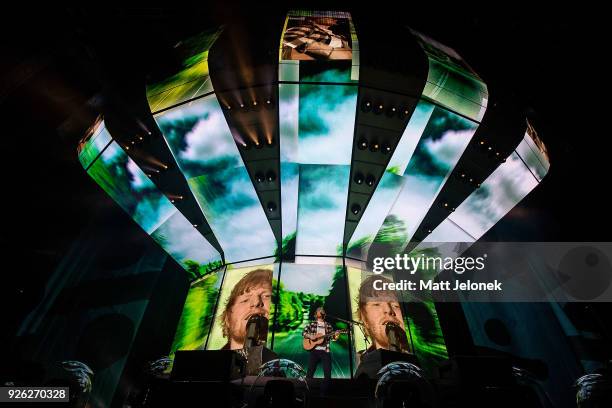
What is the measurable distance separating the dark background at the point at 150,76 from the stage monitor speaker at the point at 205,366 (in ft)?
12.1

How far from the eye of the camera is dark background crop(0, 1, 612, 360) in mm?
3822

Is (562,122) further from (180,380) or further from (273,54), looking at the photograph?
(180,380)

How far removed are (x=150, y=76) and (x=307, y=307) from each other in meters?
6.62

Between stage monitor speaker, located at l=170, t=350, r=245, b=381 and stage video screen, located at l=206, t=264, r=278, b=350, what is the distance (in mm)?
6375

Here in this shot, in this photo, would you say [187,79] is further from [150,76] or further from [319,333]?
[319,333]

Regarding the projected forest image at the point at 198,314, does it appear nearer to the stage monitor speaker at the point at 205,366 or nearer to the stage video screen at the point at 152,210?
the stage video screen at the point at 152,210

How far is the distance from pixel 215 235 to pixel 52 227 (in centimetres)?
429

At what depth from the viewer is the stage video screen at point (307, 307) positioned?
24.5 ft

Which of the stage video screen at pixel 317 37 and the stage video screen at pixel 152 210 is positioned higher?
the stage video screen at pixel 317 37

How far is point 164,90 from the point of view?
18.1 feet

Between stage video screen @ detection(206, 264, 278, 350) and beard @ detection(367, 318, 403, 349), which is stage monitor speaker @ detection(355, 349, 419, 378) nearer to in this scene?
beard @ detection(367, 318, 403, 349)

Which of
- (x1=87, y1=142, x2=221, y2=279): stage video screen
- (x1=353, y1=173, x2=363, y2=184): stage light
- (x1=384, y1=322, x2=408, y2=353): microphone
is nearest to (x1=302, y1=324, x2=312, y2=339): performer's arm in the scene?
(x1=384, y1=322, x2=408, y2=353): microphone

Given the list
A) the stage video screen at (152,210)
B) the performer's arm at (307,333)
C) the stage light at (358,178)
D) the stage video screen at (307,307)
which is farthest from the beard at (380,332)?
the stage video screen at (152,210)

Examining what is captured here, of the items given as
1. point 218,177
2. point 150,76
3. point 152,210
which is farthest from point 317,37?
point 152,210
